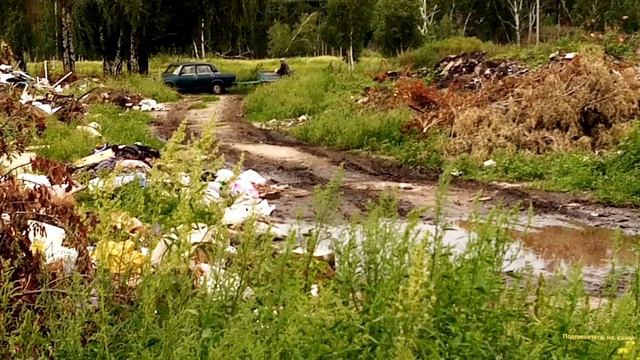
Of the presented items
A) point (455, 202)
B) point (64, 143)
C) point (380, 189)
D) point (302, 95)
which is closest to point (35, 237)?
point (455, 202)

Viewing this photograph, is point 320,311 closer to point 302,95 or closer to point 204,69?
point 302,95

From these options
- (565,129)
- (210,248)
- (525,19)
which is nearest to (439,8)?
(525,19)

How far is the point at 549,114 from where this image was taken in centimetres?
1294

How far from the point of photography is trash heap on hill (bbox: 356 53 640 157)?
41.4 ft

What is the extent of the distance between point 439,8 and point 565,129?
5615 centimetres

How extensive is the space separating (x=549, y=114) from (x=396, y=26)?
32503mm

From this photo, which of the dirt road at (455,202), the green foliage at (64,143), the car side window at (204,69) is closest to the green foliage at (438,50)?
the car side window at (204,69)

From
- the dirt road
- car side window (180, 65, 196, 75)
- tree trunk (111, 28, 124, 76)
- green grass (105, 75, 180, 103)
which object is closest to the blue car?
car side window (180, 65, 196, 75)

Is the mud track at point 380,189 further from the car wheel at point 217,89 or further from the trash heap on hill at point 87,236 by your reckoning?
the car wheel at point 217,89

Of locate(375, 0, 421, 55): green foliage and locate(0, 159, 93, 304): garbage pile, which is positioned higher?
locate(375, 0, 421, 55): green foliage

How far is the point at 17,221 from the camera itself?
155 inches

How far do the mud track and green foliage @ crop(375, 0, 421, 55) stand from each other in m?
28.5

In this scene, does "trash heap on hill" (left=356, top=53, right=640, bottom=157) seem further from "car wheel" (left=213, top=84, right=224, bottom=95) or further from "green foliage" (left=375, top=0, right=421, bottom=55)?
"green foliage" (left=375, top=0, right=421, bottom=55)

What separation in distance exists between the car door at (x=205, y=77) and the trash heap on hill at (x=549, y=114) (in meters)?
16.1
